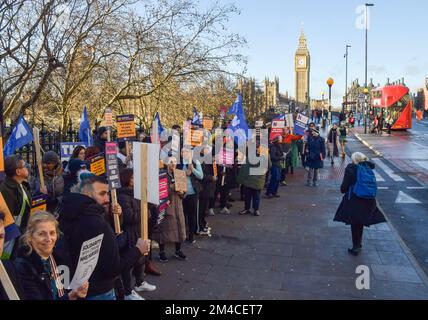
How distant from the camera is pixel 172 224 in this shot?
6.33 m

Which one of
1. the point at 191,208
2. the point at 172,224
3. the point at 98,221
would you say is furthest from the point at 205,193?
the point at 98,221

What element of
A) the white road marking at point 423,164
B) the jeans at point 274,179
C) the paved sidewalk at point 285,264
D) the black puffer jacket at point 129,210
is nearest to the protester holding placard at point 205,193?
the paved sidewalk at point 285,264

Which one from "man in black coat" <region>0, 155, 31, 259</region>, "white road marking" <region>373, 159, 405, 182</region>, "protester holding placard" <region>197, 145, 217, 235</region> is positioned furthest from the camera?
"white road marking" <region>373, 159, 405, 182</region>

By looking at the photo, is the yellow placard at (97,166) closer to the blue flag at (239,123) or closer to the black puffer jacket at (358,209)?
the black puffer jacket at (358,209)

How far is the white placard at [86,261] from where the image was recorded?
2.90m

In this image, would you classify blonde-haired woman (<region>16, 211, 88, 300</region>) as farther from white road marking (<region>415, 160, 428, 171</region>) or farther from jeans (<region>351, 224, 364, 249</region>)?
white road marking (<region>415, 160, 428, 171</region>)

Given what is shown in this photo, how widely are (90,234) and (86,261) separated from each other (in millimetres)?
245

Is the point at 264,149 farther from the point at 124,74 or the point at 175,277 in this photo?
the point at 124,74

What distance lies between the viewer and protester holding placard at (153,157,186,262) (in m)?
6.30

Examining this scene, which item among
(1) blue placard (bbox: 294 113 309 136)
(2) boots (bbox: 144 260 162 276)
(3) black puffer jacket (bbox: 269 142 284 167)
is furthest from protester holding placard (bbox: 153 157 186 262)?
(1) blue placard (bbox: 294 113 309 136)

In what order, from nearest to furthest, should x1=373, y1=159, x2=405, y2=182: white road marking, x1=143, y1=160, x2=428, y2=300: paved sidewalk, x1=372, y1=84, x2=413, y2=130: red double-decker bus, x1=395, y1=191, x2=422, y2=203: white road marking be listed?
1. x1=143, y1=160, x2=428, y2=300: paved sidewalk
2. x1=395, y1=191, x2=422, y2=203: white road marking
3. x1=373, y1=159, x2=405, y2=182: white road marking
4. x1=372, y1=84, x2=413, y2=130: red double-decker bus

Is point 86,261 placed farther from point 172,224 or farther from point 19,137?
point 19,137

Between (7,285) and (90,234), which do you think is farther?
(90,234)

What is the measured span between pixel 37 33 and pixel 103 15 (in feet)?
5.41
